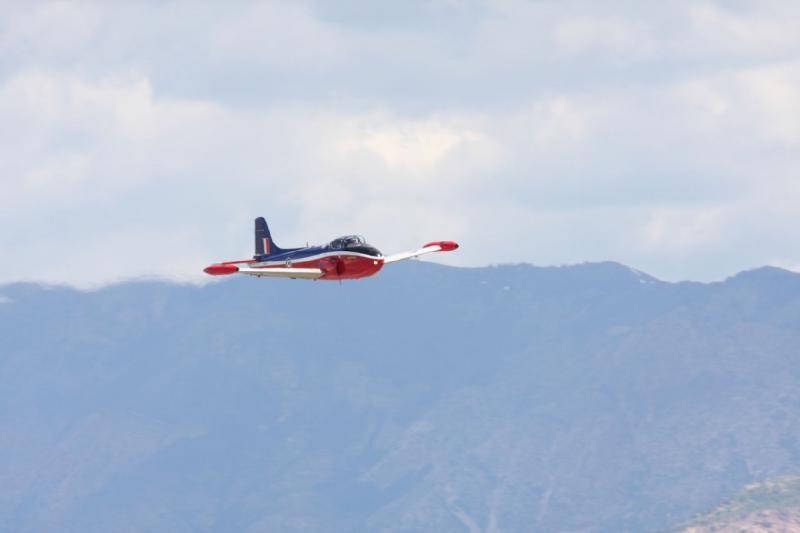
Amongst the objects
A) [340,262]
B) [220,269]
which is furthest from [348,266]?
[220,269]

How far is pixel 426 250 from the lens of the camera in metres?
194

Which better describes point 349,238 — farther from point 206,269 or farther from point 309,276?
point 206,269

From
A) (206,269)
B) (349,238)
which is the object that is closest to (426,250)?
(349,238)

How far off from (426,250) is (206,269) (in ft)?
102

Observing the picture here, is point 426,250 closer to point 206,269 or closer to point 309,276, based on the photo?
point 309,276

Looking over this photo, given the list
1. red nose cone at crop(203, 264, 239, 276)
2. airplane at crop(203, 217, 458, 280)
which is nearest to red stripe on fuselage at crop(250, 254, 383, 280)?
airplane at crop(203, 217, 458, 280)

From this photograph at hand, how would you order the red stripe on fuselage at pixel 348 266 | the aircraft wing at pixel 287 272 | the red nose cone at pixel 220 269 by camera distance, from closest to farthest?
the red nose cone at pixel 220 269 < the aircraft wing at pixel 287 272 < the red stripe on fuselage at pixel 348 266

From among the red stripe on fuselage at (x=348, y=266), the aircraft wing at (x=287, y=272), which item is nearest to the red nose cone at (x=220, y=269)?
the aircraft wing at (x=287, y=272)

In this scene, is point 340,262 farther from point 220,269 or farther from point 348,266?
point 220,269

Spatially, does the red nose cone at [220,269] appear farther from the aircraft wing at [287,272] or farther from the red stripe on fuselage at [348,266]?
the red stripe on fuselage at [348,266]

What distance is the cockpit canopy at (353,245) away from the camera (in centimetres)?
18712

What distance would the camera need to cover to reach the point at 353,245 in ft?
616

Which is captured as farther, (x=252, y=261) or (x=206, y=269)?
(x=252, y=261)

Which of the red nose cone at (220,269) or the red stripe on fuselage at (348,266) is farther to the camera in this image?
the red stripe on fuselage at (348,266)
